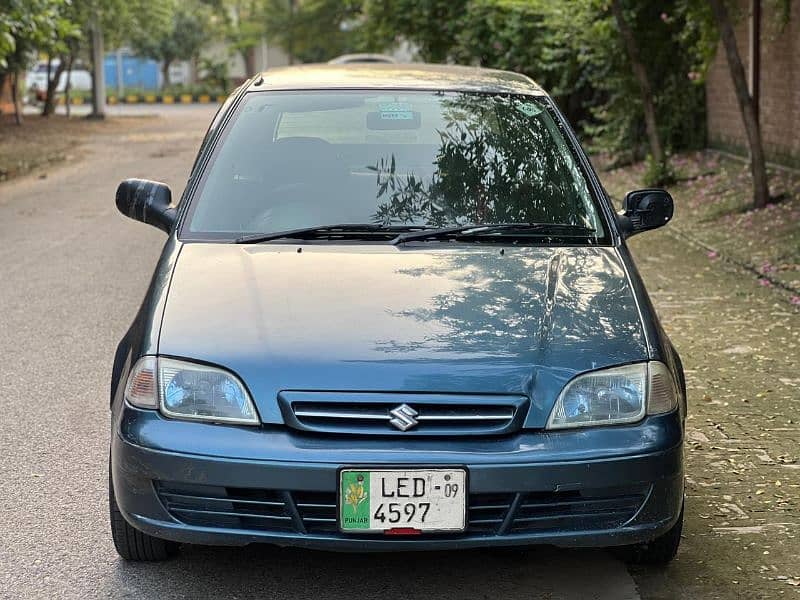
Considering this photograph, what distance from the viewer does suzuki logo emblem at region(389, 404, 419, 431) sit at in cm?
355

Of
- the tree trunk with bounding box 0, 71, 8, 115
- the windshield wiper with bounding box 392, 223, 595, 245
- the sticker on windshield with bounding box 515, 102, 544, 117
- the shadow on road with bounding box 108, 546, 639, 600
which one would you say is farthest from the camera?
the tree trunk with bounding box 0, 71, 8, 115

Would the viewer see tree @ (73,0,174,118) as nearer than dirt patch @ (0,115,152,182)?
No

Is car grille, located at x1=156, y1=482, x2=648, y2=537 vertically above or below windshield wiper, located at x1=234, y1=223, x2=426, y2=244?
below

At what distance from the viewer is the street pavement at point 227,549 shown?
3.99 m

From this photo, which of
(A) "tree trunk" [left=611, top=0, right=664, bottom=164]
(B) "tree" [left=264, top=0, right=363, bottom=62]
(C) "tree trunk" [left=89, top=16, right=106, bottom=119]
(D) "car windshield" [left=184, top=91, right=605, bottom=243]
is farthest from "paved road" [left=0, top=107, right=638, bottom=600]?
(B) "tree" [left=264, top=0, right=363, bottom=62]

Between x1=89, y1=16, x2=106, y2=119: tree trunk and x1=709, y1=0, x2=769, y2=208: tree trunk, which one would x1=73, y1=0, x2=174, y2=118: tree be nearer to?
x1=89, y1=16, x2=106, y2=119: tree trunk

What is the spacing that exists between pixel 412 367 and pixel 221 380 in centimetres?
55

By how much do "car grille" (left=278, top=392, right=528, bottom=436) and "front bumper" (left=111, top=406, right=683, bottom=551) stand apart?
4cm

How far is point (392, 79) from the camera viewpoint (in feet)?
17.6

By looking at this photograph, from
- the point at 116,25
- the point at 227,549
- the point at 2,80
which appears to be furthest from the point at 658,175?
the point at 116,25

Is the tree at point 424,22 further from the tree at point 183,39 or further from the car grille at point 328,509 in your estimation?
the tree at point 183,39

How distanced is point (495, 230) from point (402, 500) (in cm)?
131

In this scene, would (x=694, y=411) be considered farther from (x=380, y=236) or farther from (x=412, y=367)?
(x=412, y=367)

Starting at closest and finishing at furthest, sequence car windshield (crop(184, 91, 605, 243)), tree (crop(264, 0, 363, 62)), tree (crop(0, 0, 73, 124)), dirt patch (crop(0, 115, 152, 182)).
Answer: car windshield (crop(184, 91, 605, 243))
tree (crop(0, 0, 73, 124))
dirt patch (crop(0, 115, 152, 182))
tree (crop(264, 0, 363, 62))
